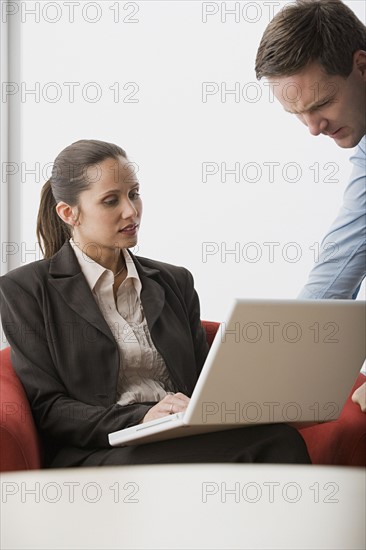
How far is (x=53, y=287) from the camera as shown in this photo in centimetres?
174

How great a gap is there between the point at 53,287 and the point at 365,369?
116 cm

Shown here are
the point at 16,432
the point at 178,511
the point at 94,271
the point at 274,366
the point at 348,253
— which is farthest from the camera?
the point at 348,253

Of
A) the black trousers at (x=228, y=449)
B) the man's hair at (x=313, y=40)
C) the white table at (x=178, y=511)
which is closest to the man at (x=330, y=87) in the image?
the man's hair at (x=313, y=40)

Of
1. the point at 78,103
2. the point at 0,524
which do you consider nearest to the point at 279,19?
the point at 78,103

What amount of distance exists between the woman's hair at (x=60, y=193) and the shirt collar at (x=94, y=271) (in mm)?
49

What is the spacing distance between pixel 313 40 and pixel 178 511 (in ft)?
5.11

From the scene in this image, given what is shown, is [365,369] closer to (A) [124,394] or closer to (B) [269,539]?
(A) [124,394]

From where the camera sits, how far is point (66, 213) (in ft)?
6.23

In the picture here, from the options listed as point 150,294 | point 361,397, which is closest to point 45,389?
point 150,294

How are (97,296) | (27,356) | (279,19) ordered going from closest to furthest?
(27,356) → (97,296) → (279,19)

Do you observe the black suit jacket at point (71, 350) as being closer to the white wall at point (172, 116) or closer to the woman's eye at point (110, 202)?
the woman's eye at point (110, 202)

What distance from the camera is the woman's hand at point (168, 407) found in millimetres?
1541

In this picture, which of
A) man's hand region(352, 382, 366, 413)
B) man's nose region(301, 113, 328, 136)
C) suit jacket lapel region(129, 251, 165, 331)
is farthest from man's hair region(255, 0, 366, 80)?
man's hand region(352, 382, 366, 413)

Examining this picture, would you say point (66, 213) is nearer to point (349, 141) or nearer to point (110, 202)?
point (110, 202)
